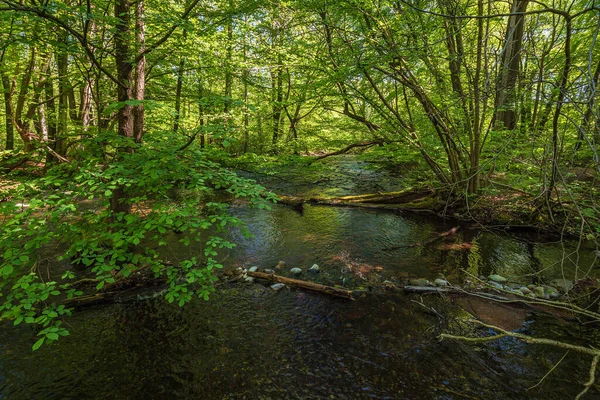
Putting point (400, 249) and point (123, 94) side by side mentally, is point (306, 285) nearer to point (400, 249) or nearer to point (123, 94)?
point (400, 249)

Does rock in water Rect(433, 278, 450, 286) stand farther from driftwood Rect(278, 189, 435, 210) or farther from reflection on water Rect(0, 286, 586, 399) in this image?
driftwood Rect(278, 189, 435, 210)

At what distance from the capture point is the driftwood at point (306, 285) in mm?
4684

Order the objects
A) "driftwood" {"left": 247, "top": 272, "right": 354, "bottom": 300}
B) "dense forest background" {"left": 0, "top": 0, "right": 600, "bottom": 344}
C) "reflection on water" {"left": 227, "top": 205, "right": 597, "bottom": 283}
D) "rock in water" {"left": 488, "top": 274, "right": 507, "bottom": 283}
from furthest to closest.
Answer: "reflection on water" {"left": 227, "top": 205, "right": 597, "bottom": 283} → "rock in water" {"left": 488, "top": 274, "right": 507, "bottom": 283} → "driftwood" {"left": 247, "top": 272, "right": 354, "bottom": 300} → "dense forest background" {"left": 0, "top": 0, "right": 600, "bottom": 344}

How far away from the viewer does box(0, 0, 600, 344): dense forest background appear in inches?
114

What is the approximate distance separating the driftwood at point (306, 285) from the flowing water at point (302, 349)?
0.13 meters

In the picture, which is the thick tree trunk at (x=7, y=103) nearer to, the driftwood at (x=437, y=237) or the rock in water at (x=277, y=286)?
the rock in water at (x=277, y=286)

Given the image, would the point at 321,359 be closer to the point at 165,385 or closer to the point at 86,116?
the point at 165,385

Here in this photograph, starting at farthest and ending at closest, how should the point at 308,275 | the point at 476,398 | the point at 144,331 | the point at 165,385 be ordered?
the point at 308,275 < the point at 144,331 < the point at 165,385 < the point at 476,398

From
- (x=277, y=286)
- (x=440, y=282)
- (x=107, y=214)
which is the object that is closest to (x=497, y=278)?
(x=440, y=282)

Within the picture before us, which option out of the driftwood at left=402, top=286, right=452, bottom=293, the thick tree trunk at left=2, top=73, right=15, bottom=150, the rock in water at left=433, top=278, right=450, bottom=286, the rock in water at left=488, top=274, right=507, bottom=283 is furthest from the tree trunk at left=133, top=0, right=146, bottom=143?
the thick tree trunk at left=2, top=73, right=15, bottom=150

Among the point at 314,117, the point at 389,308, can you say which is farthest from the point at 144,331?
the point at 314,117

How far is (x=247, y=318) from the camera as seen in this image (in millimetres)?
4199

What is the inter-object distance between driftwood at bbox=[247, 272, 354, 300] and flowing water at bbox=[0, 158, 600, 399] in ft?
0.41

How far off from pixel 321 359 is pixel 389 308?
4.95 ft
